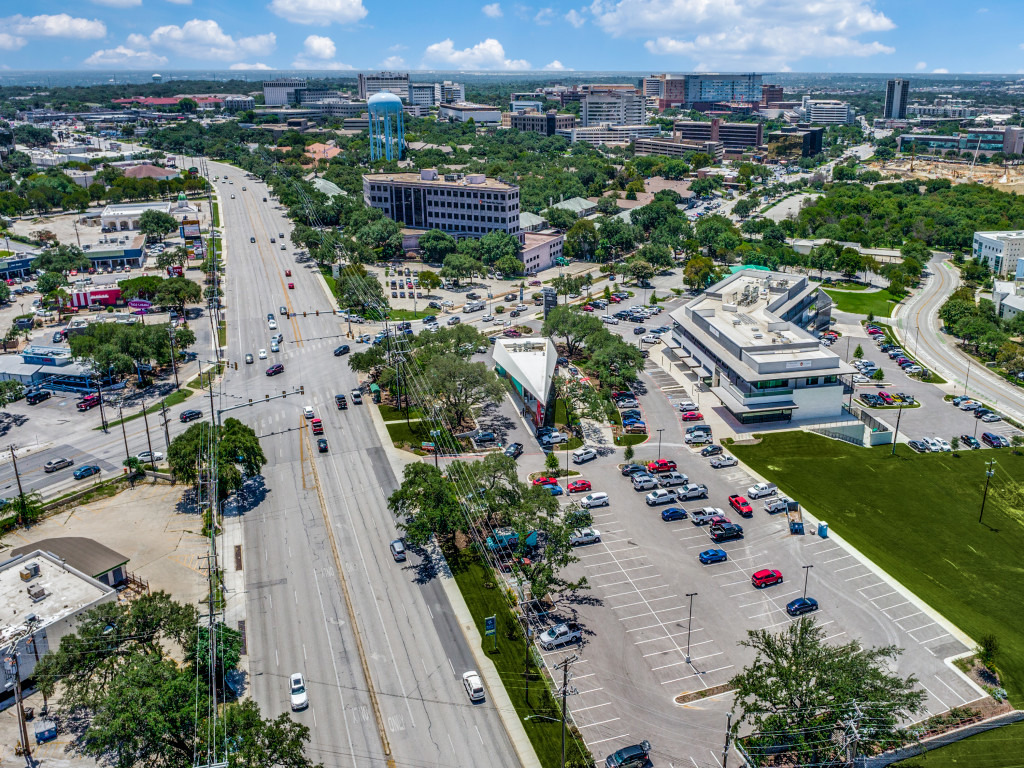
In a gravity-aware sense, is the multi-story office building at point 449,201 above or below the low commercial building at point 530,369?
above

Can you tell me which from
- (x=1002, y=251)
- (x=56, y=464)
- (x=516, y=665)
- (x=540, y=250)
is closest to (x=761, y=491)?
(x=516, y=665)

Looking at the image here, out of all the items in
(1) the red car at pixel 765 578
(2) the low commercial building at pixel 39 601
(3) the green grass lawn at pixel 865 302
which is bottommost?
(1) the red car at pixel 765 578

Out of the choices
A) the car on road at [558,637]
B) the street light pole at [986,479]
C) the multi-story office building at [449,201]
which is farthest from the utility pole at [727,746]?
the multi-story office building at [449,201]

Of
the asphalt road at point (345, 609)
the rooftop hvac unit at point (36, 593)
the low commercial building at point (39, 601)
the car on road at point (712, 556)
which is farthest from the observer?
the car on road at point (712, 556)

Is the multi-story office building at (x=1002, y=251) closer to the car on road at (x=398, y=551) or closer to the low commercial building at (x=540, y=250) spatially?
the low commercial building at (x=540, y=250)

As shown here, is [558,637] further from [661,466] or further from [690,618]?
[661,466]

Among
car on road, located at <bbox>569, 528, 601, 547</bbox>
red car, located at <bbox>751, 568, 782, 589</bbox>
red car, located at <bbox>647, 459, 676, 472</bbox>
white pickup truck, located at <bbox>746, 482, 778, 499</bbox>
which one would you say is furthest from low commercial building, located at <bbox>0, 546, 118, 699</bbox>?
white pickup truck, located at <bbox>746, 482, 778, 499</bbox>
